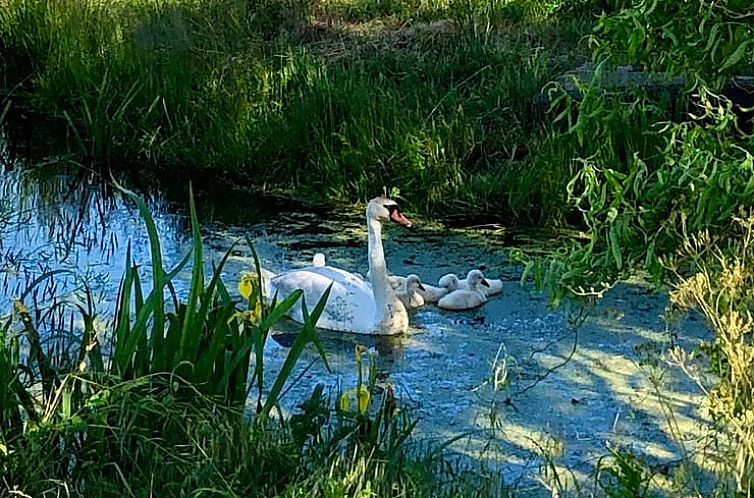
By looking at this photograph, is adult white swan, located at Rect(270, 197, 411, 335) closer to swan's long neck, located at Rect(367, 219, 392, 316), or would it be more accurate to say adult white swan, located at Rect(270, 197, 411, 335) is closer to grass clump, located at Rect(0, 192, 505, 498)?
swan's long neck, located at Rect(367, 219, 392, 316)

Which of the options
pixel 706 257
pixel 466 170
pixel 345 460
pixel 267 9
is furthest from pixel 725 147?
pixel 267 9

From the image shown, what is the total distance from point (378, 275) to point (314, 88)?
119 inches

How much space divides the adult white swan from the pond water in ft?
0.23

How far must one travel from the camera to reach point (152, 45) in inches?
368

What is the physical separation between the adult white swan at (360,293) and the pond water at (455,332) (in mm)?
70

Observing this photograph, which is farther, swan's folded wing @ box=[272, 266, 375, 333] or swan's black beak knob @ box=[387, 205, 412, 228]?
swan's black beak knob @ box=[387, 205, 412, 228]

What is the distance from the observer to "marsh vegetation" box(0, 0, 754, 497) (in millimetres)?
2771

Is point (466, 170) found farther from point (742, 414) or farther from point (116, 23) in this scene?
point (742, 414)

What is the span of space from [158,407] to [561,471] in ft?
4.25

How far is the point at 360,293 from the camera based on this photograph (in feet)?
17.7

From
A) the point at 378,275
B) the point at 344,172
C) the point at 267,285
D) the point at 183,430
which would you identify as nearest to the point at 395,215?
the point at 378,275

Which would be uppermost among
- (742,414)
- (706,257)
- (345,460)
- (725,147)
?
(725,147)

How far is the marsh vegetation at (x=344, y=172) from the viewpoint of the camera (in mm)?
2771

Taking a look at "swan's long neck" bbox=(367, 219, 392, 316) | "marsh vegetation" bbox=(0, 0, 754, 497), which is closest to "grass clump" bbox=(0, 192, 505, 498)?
"marsh vegetation" bbox=(0, 0, 754, 497)
